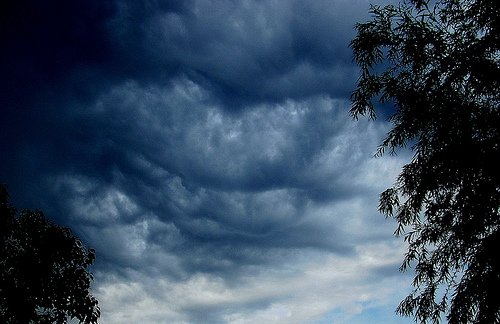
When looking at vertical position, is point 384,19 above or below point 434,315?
above

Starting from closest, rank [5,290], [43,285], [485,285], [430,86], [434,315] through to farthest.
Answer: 1. [485,285]
2. [430,86]
3. [434,315]
4. [5,290]
5. [43,285]

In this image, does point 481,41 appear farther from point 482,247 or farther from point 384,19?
point 482,247

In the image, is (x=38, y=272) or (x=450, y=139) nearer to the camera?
(x=450, y=139)

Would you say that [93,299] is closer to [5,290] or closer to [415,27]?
[5,290]

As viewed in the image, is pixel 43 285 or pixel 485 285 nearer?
pixel 485 285

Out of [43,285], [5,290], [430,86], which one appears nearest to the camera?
[430,86]

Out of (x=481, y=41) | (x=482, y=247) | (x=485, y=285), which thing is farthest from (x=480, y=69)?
(x=485, y=285)

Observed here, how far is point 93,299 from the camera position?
52.9ft

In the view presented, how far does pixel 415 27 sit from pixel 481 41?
4.66 feet

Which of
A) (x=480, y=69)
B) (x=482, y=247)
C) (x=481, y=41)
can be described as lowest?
(x=482, y=247)

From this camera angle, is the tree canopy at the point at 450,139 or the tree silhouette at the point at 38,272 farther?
the tree silhouette at the point at 38,272

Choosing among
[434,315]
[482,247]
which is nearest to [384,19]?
[482,247]

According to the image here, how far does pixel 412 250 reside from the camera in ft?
32.0

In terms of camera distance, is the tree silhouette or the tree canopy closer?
the tree canopy
